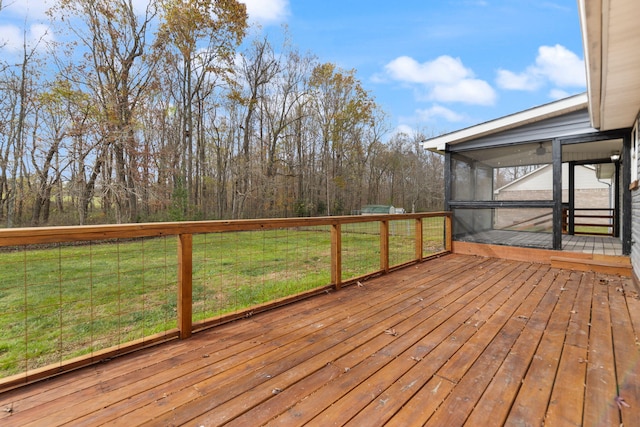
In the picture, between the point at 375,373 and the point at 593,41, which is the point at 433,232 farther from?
the point at 375,373

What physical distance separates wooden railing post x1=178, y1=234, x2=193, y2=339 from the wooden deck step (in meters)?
5.38

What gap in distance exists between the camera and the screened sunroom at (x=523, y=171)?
15.9ft

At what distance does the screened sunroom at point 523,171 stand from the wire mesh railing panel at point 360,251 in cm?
173

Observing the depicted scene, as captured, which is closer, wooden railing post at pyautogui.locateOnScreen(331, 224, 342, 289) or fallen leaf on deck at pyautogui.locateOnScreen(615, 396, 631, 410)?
fallen leaf on deck at pyautogui.locateOnScreen(615, 396, 631, 410)

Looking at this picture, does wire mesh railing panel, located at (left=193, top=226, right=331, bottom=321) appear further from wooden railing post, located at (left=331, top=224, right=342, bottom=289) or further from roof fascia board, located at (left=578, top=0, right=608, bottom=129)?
roof fascia board, located at (left=578, top=0, right=608, bottom=129)

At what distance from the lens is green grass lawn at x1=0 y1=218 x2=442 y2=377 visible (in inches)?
104

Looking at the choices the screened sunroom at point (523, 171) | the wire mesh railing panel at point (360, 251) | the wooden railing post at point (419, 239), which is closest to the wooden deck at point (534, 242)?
the screened sunroom at point (523, 171)

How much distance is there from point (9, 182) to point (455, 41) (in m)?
15.4

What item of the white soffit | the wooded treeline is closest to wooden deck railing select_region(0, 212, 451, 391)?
the white soffit

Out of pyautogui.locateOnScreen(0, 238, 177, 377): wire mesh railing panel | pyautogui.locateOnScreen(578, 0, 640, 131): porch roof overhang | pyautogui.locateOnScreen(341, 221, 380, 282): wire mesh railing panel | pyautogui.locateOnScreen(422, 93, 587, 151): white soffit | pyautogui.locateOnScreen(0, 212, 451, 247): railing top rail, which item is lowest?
pyautogui.locateOnScreen(0, 238, 177, 377): wire mesh railing panel

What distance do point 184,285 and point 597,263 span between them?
5653mm

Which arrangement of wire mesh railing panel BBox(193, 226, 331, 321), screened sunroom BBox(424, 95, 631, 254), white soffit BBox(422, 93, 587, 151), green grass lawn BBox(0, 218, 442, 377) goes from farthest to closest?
screened sunroom BBox(424, 95, 631, 254), white soffit BBox(422, 93, 587, 151), wire mesh railing panel BBox(193, 226, 331, 321), green grass lawn BBox(0, 218, 442, 377)

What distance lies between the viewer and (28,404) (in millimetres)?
1480

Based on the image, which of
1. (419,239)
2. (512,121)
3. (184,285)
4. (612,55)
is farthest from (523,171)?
(184,285)
